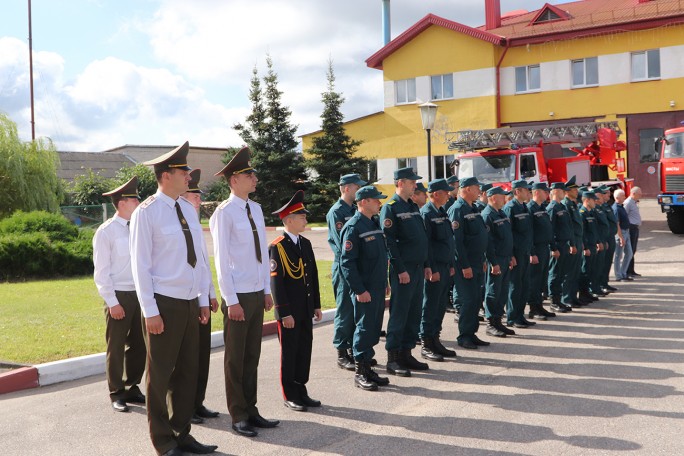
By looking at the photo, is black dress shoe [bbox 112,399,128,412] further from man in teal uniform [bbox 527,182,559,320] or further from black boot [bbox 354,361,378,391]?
man in teal uniform [bbox 527,182,559,320]

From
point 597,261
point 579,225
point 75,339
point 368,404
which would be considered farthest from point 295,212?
point 597,261

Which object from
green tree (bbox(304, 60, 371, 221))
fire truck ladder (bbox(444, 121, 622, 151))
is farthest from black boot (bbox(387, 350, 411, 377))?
green tree (bbox(304, 60, 371, 221))

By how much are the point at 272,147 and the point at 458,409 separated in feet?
94.2

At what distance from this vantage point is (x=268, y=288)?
5.81 m

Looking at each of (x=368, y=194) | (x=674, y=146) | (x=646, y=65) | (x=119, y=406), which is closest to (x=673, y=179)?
(x=674, y=146)

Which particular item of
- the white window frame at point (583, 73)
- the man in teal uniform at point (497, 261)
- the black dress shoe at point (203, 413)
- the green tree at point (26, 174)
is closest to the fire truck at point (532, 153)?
the man in teal uniform at point (497, 261)

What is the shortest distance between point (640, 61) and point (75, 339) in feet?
90.7

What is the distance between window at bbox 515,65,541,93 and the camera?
104 feet

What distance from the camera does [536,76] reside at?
3170 centimetres

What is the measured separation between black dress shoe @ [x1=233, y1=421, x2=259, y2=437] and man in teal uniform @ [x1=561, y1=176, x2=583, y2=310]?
7259 millimetres

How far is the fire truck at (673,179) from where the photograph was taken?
67.7ft

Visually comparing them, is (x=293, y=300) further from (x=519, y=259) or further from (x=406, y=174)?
(x=519, y=259)

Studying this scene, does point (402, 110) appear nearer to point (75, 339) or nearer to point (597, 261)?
point (597, 261)

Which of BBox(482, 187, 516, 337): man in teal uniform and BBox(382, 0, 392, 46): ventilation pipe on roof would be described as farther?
BBox(382, 0, 392, 46): ventilation pipe on roof
